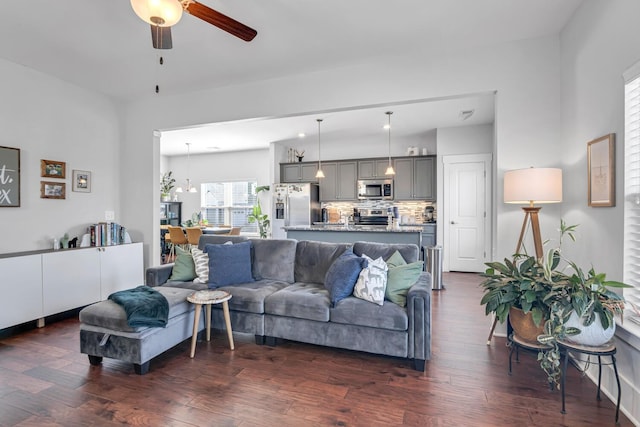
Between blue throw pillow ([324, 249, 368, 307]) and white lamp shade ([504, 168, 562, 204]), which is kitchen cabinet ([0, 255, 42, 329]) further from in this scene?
white lamp shade ([504, 168, 562, 204])

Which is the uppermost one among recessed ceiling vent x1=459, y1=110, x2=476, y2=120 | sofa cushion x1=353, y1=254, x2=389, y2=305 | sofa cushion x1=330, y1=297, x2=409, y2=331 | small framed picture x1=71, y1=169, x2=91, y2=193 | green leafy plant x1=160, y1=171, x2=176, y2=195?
recessed ceiling vent x1=459, y1=110, x2=476, y2=120

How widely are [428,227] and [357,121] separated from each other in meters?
2.53

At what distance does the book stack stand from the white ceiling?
1.87 meters

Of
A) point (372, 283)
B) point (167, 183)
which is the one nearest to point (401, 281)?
point (372, 283)

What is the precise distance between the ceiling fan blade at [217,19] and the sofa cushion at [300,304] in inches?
83.1

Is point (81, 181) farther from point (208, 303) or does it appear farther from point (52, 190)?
point (208, 303)

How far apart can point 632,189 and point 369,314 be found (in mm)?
1911

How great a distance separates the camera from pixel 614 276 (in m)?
2.13

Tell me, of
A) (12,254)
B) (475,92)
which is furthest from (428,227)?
(12,254)

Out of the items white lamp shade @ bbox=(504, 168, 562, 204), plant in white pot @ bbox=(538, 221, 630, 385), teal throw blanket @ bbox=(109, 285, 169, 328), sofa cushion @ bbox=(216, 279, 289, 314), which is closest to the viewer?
plant in white pot @ bbox=(538, 221, 630, 385)

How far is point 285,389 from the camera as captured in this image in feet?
7.16

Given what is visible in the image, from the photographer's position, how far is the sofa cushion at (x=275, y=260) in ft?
11.2

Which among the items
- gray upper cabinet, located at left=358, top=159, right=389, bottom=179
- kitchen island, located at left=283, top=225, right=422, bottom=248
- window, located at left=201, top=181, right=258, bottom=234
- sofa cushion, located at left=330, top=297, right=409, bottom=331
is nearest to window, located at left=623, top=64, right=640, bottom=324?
sofa cushion, located at left=330, top=297, right=409, bottom=331

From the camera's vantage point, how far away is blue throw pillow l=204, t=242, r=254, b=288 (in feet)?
10.4
